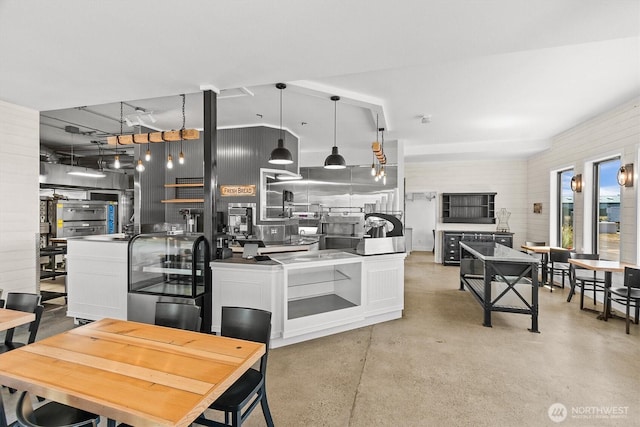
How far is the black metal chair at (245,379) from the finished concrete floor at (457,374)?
47 cm

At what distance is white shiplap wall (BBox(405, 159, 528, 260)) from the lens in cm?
860

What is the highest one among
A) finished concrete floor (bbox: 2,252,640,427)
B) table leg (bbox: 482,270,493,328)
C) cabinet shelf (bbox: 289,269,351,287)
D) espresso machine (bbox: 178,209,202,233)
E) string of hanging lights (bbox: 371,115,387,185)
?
string of hanging lights (bbox: 371,115,387,185)

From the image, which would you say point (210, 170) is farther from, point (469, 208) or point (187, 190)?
point (469, 208)

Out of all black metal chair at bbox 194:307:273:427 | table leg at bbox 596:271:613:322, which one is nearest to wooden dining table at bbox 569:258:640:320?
table leg at bbox 596:271:613:322

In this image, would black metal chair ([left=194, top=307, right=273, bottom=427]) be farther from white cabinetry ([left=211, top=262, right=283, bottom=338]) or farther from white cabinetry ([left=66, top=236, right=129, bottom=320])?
white cabinetry ([left=66, top=236, right=129, bottom=320])

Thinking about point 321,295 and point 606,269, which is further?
point 321,295

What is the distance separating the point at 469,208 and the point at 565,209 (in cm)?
241

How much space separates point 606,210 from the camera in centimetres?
553

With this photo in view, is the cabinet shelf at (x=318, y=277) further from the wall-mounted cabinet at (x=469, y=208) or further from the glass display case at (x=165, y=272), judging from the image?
the wall-mounted cabinet at (x=469, y=208)

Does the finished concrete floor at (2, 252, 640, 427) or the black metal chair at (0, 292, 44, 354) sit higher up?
the black metal chair at (0, 292, 44, 354)

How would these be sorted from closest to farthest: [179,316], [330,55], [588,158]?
[179,316], [330,55], [588,158]

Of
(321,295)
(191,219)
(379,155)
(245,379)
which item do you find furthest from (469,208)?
(245,379)

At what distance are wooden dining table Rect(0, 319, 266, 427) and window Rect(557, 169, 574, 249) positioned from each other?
7.70 m

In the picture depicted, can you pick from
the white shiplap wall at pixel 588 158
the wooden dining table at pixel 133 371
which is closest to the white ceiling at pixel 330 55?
the white shiplap wall at pixel 588 158
